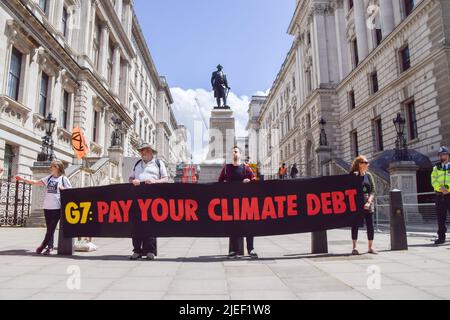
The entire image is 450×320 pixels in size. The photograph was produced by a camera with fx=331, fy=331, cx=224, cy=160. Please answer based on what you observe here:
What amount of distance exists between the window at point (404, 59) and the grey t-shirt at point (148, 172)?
2026cm

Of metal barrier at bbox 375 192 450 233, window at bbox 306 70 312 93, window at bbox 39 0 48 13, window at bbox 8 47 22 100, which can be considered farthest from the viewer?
window at bbox 306 70 312 93

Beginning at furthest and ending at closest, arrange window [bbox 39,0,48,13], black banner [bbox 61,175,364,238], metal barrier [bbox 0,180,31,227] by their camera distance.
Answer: window [bbox 39,0,48,13] → metal barrier [bbox 0,180,31,227] → black banner [bbox 61,175,364,238]

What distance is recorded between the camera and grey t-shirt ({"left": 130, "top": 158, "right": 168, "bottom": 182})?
603 cm

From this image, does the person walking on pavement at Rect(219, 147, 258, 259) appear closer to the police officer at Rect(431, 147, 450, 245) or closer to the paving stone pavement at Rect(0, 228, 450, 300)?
the paving stone pavement at Rect(0, 228, 450, 300)

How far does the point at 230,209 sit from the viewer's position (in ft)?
19.0

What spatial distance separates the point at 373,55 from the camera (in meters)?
24.6

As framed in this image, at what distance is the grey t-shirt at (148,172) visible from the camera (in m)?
6.03

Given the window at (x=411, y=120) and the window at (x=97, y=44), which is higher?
the window at (x=97, y=44)

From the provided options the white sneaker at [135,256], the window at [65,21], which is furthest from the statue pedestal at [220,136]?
the white sneaker at [135,256]

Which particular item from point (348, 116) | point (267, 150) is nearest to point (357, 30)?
point (348, 116)

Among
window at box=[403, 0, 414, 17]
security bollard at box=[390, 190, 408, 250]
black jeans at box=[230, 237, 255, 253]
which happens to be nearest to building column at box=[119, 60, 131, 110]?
window at box=[403, 0, 414, 17]

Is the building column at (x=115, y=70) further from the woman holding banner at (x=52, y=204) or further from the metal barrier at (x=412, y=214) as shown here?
the woman holding banner at (x=52, y=204)

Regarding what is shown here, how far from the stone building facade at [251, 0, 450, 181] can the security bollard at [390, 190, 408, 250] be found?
13.1 m

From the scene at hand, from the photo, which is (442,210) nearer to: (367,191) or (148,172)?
(367,191)
